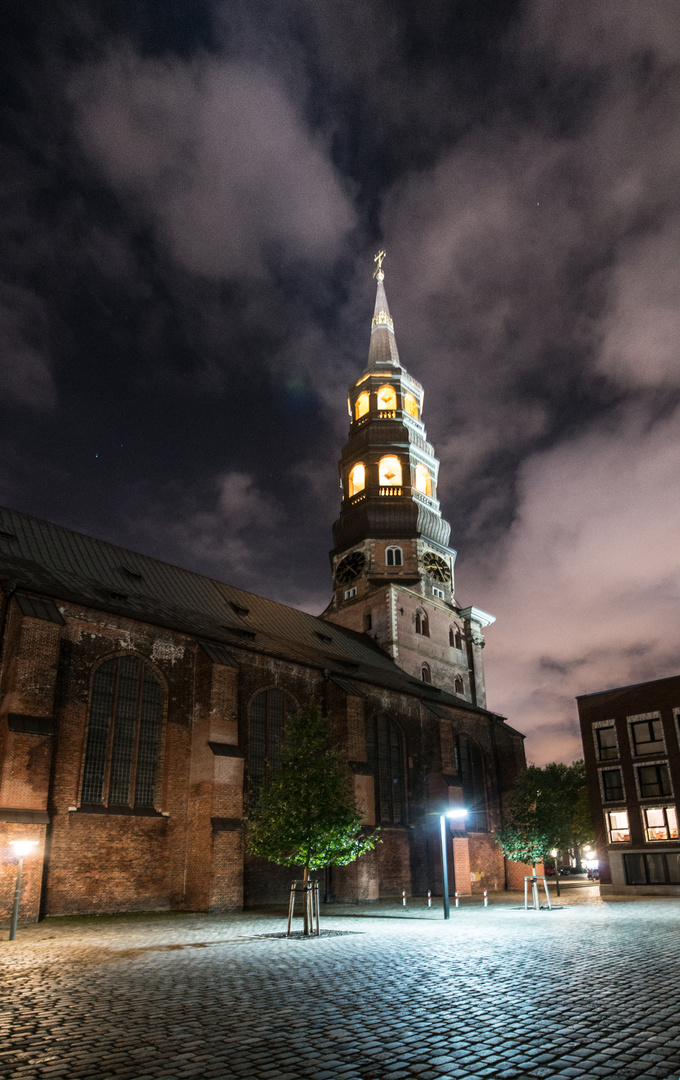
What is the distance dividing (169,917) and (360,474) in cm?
3565

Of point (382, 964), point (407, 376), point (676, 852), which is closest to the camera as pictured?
point (382, 964)

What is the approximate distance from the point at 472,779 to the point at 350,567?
1624 cm

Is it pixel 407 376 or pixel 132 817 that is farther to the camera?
pixel 407 376

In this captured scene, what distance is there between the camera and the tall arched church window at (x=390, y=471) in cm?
5153

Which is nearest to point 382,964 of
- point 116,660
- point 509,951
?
point 509,951

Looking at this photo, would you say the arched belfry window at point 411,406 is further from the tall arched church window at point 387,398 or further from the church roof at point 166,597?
the church roof at point 166,597

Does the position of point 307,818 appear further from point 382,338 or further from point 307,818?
point 382,338

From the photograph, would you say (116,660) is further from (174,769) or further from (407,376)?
(407,376)

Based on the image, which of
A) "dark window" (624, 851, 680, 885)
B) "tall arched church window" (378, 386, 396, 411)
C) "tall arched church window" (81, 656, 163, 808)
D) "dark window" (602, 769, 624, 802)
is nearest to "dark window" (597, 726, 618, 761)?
"dark window" (602, 769, 624, 802)

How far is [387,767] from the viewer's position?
34781mm

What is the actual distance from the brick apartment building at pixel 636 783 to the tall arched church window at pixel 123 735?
23619mm

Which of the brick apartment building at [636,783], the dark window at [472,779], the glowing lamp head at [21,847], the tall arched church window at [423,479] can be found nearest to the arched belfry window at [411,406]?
the tall arched church window at [423,479]

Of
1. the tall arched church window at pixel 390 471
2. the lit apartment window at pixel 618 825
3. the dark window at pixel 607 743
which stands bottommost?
the lit apartment window at pixel 618 825

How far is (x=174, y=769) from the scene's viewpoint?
988 inches
